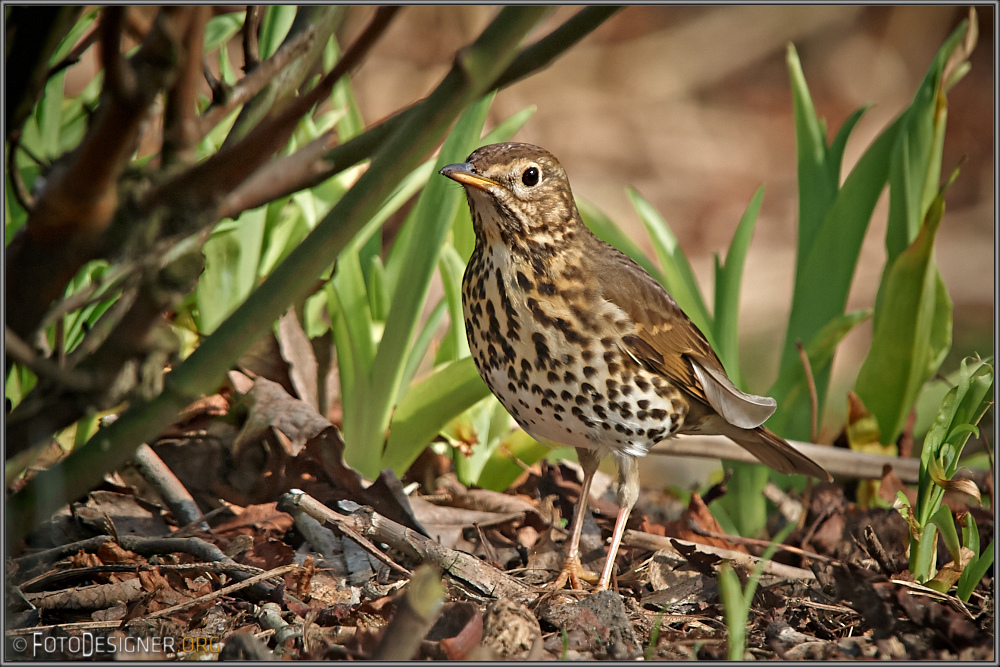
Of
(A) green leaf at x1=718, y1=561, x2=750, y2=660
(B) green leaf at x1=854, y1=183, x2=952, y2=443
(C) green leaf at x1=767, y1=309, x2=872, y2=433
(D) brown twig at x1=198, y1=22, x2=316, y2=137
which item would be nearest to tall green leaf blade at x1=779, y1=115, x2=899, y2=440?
(C) green leaf at x1=767, y1=309, x2=872, y2=433

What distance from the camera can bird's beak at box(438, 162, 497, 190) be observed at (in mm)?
2072

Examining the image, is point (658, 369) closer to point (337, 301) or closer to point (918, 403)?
point (337, 301)

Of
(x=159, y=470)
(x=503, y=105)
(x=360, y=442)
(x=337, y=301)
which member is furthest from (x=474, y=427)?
(x=503, y=105)

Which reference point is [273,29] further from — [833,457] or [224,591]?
[833,457]

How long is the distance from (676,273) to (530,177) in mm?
1076

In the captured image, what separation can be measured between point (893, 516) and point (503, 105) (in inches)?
198

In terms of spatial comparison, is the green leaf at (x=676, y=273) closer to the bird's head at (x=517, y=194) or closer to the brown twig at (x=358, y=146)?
the bird's head at (x=517, y=194)

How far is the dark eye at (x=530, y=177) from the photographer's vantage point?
2199 mm

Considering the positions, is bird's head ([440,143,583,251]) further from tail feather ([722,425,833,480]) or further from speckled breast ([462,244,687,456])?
tail feather ([722,425,833,480])

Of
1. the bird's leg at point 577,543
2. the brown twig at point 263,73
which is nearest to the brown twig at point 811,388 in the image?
the bird's leg at point 577,543

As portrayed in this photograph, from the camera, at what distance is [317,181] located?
1.42m

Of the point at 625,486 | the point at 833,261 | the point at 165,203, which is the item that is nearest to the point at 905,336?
the point at 833,261

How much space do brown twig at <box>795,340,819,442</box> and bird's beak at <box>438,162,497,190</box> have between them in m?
1.28

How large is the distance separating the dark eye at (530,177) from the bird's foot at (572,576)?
1.01 meters
